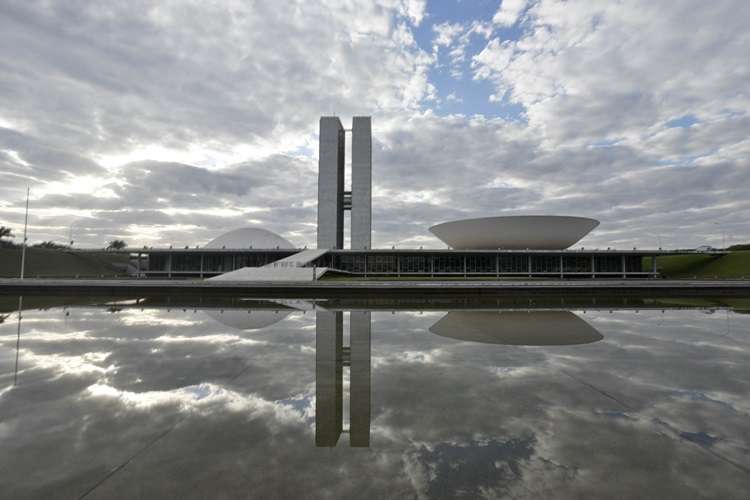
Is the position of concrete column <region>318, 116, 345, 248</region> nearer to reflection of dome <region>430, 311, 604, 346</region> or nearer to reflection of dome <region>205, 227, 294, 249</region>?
reflection of dome <region>205, 227, 294, 249</region>

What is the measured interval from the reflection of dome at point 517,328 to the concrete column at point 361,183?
174 feet

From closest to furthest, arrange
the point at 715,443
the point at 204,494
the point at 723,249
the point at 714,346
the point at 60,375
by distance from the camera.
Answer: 1. the point at 204,494
2. the point at 715,443
3. the point at 60,375
4. the point at 714,346
5. the point at 723,249

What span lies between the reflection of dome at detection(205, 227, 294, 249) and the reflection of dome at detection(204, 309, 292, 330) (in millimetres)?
42788

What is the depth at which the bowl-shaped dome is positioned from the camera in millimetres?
43406

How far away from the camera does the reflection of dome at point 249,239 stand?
55688mm

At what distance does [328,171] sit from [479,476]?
224ft

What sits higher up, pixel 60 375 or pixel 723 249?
pixel 723 249

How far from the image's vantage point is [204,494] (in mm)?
2570

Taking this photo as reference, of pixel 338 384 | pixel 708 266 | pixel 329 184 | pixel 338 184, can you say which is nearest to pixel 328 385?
pixel 338 384

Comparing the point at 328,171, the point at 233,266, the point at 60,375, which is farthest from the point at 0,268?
the point at 60,375

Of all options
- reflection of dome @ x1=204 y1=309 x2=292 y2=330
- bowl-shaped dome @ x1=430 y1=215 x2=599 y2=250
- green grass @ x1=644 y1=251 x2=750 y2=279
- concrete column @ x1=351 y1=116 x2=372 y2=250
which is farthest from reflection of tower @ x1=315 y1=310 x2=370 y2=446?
concrete column @ x1=351 y1=116 x2=372 y2=250

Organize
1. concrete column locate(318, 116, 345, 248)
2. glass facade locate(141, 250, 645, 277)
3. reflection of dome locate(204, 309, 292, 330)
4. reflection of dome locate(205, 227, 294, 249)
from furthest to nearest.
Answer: concrete column locate(318, 116, 345, 248) < reflection of dome locate(205, 227, 294, 249) < glass facade locate(141, 250, 645, 277) < reflection of dome locate(204, 309, 292, 330)

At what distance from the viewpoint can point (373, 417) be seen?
3.94 metres

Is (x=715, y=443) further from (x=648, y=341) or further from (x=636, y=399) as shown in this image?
(x=648, y=341)
